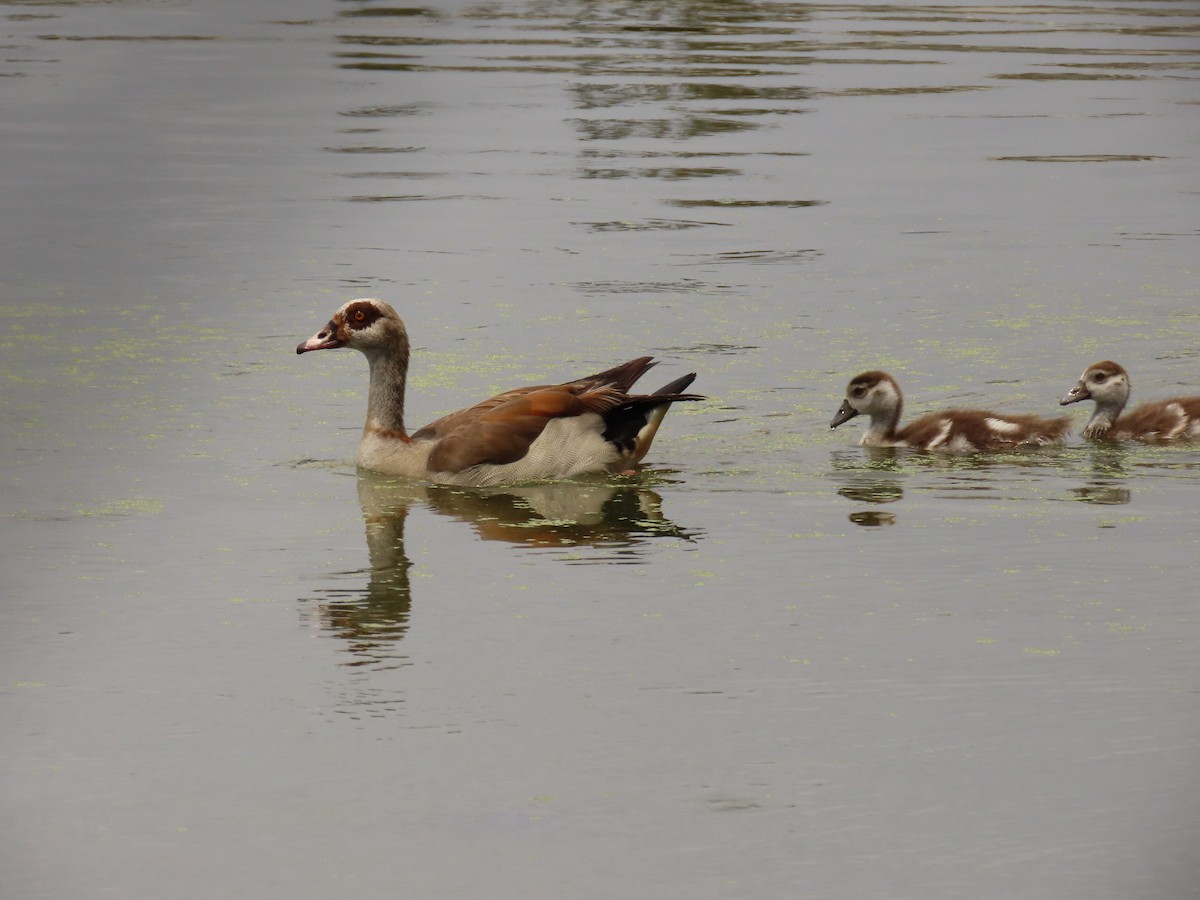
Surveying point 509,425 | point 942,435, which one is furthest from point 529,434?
point 942,435

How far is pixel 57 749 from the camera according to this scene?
18.2ft

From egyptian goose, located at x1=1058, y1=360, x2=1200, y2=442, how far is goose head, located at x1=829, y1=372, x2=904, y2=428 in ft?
2.88

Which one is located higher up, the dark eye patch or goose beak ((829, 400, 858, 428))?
the dark eye patch

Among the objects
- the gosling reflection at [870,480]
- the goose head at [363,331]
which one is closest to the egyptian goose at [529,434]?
the goose head at [363,331]

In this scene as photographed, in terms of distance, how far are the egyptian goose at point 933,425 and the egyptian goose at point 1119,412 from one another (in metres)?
0.21

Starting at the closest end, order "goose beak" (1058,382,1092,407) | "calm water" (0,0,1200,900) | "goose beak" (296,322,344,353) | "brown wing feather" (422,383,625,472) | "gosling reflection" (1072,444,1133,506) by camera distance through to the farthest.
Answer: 1. "calm water" (0,0,1200,900)
2. "gosling reflection" (1072,444,1133,506)
3. "brown wing feather" (422,383,625,472)
4. "goose beak" (296,322,344,353)
5. "goose beak" (1058,382,1092,407)

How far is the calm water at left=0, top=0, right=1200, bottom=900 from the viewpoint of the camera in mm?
5062

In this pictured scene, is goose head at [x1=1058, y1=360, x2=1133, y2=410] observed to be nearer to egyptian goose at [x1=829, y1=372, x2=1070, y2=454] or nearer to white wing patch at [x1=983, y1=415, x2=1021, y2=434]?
egyptian goose at [x1=829, y1=372, x2=1070, y2=454]

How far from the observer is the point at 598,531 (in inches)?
322

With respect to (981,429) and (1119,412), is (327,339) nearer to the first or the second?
(981,429)

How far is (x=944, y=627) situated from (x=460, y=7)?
88.4ft

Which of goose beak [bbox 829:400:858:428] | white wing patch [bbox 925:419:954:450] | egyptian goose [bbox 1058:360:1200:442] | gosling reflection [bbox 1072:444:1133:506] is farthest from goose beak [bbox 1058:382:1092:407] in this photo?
goose beak [bbox 829:400:858:428]

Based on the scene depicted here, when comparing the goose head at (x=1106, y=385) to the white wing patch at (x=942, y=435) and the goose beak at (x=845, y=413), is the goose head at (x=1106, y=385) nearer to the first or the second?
the white wing patch at (x=942, y=435)

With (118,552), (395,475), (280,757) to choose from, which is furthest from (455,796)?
(395,475)
